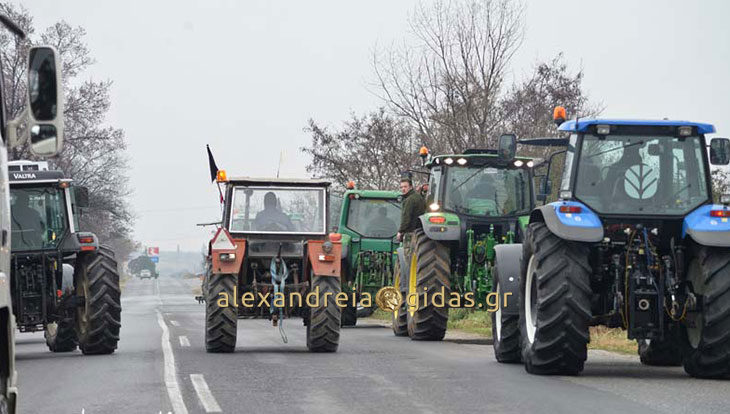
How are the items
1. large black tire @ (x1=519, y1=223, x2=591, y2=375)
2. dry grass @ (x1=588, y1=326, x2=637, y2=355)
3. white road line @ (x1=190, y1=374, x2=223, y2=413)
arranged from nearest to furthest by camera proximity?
white road line @ (x1=190, y1=374, x2=223, y2=413) → large black tire @ (x1=519, y1=223, x2=591, y2=375) → dry grass @ (x1=588, y1=326, x2=637, y2=355)

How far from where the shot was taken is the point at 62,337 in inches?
757

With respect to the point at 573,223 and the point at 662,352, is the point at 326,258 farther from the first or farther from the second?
the point at 573,223

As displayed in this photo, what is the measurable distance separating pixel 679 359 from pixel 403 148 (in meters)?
24.4

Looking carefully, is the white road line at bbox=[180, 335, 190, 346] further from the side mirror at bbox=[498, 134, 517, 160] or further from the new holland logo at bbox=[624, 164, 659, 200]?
the new holland logo at bbox=[624, 164, 659, 200]

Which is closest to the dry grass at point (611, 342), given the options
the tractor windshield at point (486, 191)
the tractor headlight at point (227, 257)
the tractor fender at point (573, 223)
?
the tractor windshield at point (486, 191)

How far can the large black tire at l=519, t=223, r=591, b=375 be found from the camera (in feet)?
42.3

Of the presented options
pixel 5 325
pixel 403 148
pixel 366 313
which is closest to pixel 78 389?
pixel 5 325

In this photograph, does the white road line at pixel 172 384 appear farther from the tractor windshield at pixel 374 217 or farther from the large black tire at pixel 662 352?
the tractor windshield at pixel 374 217

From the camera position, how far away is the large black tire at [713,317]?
12609 millimetres

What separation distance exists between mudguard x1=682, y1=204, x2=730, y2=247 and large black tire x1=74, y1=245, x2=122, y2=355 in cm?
798

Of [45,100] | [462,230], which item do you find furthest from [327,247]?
[45,100]

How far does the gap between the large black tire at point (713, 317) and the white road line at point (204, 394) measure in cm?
486

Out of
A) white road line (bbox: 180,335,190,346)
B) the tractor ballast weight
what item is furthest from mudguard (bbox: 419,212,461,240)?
white road line (bbox: 180,335,190,346)

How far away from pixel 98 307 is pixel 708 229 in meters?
8.60
